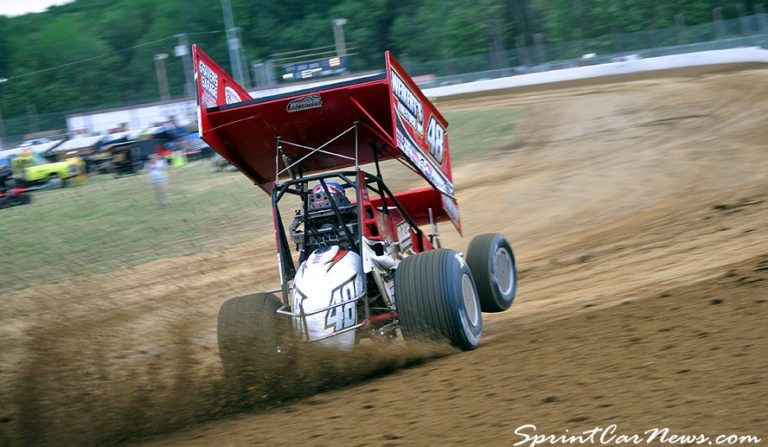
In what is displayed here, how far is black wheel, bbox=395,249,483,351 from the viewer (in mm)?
6520

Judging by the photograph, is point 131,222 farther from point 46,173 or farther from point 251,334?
point 251,334

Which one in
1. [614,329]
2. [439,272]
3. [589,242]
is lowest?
[589,242]

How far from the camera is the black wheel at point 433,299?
6.52 m

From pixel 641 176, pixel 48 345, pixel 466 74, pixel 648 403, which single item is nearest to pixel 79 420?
pixel 48 345

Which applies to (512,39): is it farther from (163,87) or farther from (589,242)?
(589,242)

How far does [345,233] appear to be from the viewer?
7.12m

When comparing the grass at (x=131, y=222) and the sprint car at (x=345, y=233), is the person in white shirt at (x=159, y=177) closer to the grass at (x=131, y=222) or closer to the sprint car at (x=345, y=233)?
the grass at (x=131, y=222)

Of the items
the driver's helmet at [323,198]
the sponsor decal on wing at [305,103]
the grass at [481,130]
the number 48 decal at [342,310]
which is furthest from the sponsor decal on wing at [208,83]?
the grass at [481,130]

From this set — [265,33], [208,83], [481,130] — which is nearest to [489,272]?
[208,83]

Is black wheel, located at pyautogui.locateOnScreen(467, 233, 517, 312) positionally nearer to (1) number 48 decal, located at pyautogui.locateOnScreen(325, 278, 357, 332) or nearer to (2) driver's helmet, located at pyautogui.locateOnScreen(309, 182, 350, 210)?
(2) driver's helmet, located at pyautogui.locateOnScreen(309, 182, 350, 210)

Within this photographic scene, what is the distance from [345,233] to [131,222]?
543 inches

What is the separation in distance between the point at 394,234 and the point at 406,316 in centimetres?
145

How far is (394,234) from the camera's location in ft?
26.1

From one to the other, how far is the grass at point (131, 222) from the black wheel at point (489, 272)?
318 inches
